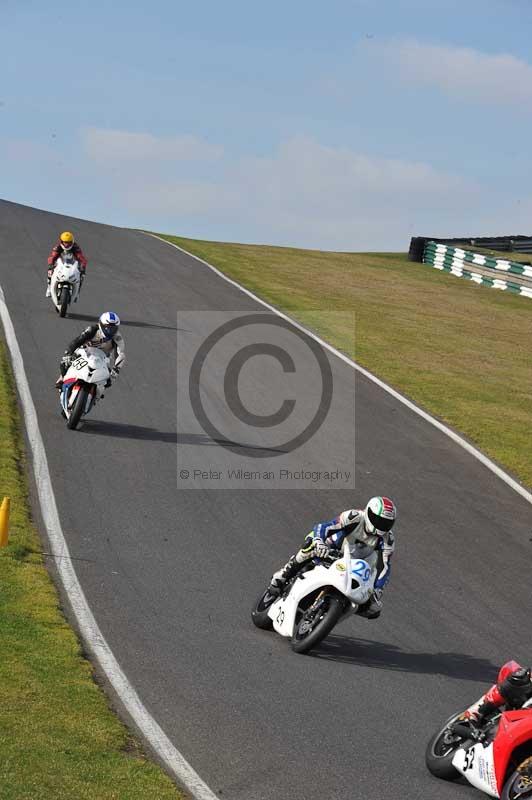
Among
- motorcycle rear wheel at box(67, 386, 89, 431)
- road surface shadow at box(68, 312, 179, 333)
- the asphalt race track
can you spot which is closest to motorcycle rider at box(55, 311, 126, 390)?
motorcycle rear wheel at box(67, 386, 89, 431)

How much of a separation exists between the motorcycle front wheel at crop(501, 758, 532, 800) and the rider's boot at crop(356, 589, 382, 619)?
3209 mm

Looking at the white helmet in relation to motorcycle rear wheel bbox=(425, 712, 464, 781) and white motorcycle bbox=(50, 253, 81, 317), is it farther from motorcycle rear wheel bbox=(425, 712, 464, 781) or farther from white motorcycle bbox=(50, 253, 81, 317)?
white motorcycle bbox=(50, 253, 81, 317)

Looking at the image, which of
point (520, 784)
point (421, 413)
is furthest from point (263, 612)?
point (421, 413)

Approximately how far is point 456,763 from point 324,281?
114ft

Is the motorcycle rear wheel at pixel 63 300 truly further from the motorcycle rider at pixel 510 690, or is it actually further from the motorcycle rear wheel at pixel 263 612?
the motorcycle rider at pixel 510 690

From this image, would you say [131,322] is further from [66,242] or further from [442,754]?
[442,754]

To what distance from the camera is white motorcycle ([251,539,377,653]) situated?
1029 centimetres

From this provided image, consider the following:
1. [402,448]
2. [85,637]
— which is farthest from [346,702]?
[402,448]

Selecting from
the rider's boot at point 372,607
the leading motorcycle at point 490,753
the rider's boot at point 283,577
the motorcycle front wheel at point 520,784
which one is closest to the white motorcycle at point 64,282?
the rider's boot at point 283,577

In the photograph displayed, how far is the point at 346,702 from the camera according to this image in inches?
371

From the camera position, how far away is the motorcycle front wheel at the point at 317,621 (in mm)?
10312

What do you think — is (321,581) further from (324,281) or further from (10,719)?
(324,281)

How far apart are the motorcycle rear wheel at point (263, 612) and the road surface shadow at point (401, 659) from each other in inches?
22.3

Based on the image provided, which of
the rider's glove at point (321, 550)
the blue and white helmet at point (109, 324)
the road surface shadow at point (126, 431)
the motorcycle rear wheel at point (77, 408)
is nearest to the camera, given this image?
the rider's glove at point (321, 550)
